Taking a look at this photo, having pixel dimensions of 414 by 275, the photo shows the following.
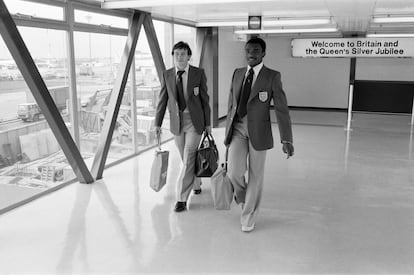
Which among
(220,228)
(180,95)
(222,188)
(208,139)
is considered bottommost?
(220,228)

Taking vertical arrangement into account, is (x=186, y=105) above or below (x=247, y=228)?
above

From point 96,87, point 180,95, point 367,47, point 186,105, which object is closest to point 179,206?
point 186,105

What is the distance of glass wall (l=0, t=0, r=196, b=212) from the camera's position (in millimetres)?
4965

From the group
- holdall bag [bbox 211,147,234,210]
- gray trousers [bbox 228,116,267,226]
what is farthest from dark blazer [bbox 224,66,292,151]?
holdall bag [bbox 211,147,234,210]

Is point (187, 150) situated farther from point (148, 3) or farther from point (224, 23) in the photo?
point (224, 23)

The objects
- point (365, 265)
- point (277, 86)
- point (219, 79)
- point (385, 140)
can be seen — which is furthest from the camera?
point (219, 79)

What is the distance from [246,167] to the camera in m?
4.08

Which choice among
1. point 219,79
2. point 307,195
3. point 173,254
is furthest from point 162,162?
point 219,79

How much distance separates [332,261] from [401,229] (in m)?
1.13

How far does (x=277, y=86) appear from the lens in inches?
152

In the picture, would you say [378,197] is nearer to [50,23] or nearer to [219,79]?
[50,23]

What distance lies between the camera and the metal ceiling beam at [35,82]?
4.15 metres

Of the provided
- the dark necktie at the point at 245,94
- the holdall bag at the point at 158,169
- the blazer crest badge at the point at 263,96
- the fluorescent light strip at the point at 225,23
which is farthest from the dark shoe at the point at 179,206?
the fluorescent light strip at the point at 225,23

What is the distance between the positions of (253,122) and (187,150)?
0.97 metres
